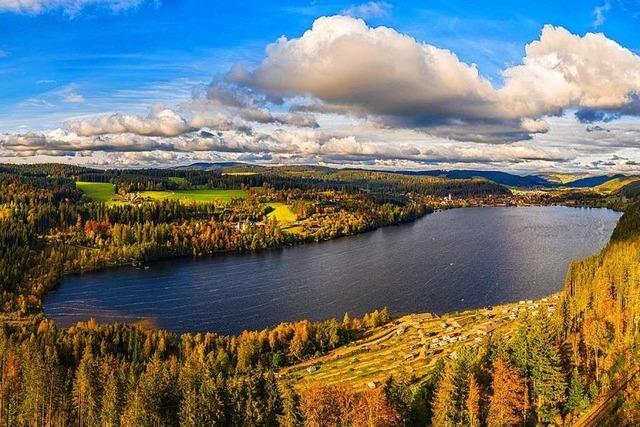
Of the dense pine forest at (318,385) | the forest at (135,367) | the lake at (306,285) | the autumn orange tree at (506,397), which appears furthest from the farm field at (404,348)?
the autumn orange tree at (506,397)

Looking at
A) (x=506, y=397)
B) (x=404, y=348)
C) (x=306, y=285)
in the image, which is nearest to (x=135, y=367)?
(x=404, y=348)

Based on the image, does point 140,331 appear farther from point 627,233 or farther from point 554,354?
point 627,233

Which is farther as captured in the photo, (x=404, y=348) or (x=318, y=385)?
(x=404, y=348)

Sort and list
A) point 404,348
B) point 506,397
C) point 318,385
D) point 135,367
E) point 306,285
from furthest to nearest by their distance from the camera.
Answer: point 306,285
point 404,348
point 135,367
point 318,385
point 506,397

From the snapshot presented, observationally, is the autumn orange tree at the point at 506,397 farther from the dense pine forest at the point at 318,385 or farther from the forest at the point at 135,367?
the forest at the point at 135,367

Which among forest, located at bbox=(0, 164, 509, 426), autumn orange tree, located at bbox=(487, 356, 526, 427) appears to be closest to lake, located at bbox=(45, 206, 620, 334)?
forest, located at bbox=(0, 164, 509, 426)

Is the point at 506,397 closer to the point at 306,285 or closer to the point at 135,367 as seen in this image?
the point at 135,367

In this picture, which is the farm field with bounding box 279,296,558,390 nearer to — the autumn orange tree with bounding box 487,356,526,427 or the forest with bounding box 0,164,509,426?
the forest with bounding box 0,164,509,426
